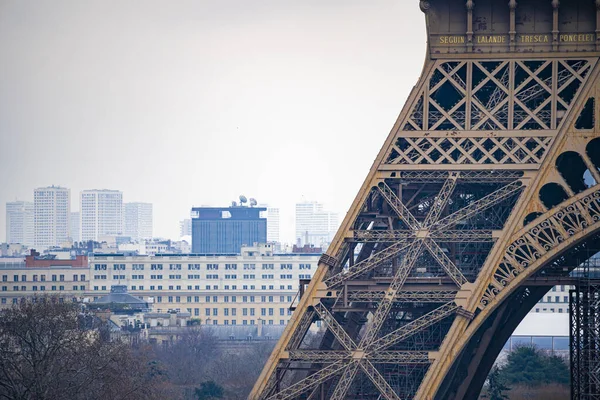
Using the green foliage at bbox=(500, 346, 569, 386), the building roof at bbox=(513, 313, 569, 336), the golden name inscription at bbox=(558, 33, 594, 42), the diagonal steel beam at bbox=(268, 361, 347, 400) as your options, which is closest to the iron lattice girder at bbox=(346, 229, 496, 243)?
the diagonal steel beam at bbox=(268, 361, 347, 400)

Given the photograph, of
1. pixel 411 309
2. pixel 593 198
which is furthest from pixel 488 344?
pixel 593 198

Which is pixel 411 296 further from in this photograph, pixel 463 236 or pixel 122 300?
pixel 122 300

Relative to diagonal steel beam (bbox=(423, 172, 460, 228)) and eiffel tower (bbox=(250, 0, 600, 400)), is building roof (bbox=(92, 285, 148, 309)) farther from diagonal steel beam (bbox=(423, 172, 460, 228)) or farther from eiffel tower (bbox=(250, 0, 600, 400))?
diagonal steel beam (bbox=(423, 172, 460, 228))

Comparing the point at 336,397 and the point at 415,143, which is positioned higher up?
the point at 415,143

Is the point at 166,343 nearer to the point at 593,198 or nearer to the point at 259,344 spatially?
the point at 259,344

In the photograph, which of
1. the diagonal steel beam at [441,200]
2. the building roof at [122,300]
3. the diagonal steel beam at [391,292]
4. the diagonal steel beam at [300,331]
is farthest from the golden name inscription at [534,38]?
the building roof at [122,300]

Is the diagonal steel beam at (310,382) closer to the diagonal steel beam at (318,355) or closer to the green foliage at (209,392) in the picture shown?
the diagonal steel beam at (318,355)
